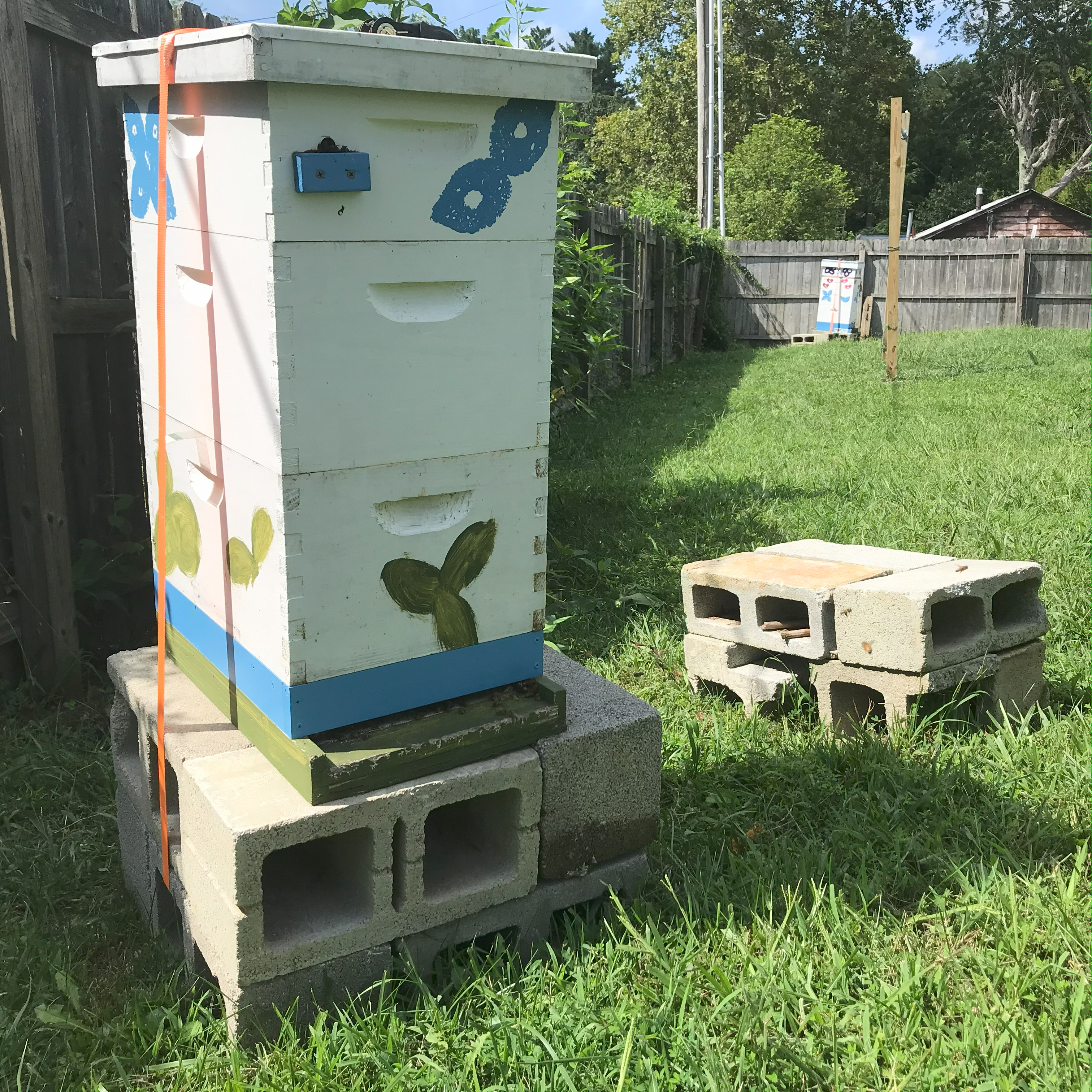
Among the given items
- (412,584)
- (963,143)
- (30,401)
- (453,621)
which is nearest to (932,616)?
(453,621)

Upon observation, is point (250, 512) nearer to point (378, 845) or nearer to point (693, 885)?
point (378, 845)

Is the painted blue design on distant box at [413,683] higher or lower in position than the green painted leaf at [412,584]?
lower

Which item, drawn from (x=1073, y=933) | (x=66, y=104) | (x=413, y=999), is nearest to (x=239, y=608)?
(x=413, y=999)

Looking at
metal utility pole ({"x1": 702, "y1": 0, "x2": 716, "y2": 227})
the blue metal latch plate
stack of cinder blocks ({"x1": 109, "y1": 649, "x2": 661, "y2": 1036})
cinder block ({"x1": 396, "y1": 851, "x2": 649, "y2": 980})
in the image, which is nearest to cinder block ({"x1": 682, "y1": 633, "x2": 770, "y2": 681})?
stack of cinder blocks ({"x1": 109, "y1": 649, "x2": 661, "y2": 1036})

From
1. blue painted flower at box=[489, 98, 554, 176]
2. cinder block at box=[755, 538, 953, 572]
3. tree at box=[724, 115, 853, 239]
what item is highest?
tree at box=[724, 115, 853, 239]

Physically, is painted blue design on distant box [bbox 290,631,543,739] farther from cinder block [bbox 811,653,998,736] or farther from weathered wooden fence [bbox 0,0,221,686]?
weathered wooden fence [bbox 0,0,221,686]

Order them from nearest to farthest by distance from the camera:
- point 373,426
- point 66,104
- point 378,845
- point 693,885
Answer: point 373,426
point 378,845
point 693,885
point 66,104

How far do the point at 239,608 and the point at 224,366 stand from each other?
1.67 feet

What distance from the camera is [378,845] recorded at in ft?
7.29

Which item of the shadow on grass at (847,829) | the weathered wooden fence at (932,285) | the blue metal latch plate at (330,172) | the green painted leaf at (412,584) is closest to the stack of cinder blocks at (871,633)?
the shadow on grass at (847,829)

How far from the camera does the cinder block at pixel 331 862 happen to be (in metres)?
2.12

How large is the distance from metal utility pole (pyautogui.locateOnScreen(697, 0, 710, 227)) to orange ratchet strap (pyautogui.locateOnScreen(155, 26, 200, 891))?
21.4 m

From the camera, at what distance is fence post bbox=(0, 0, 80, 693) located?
354cm

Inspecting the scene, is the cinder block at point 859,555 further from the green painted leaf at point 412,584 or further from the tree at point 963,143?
the tree at point 963,143
